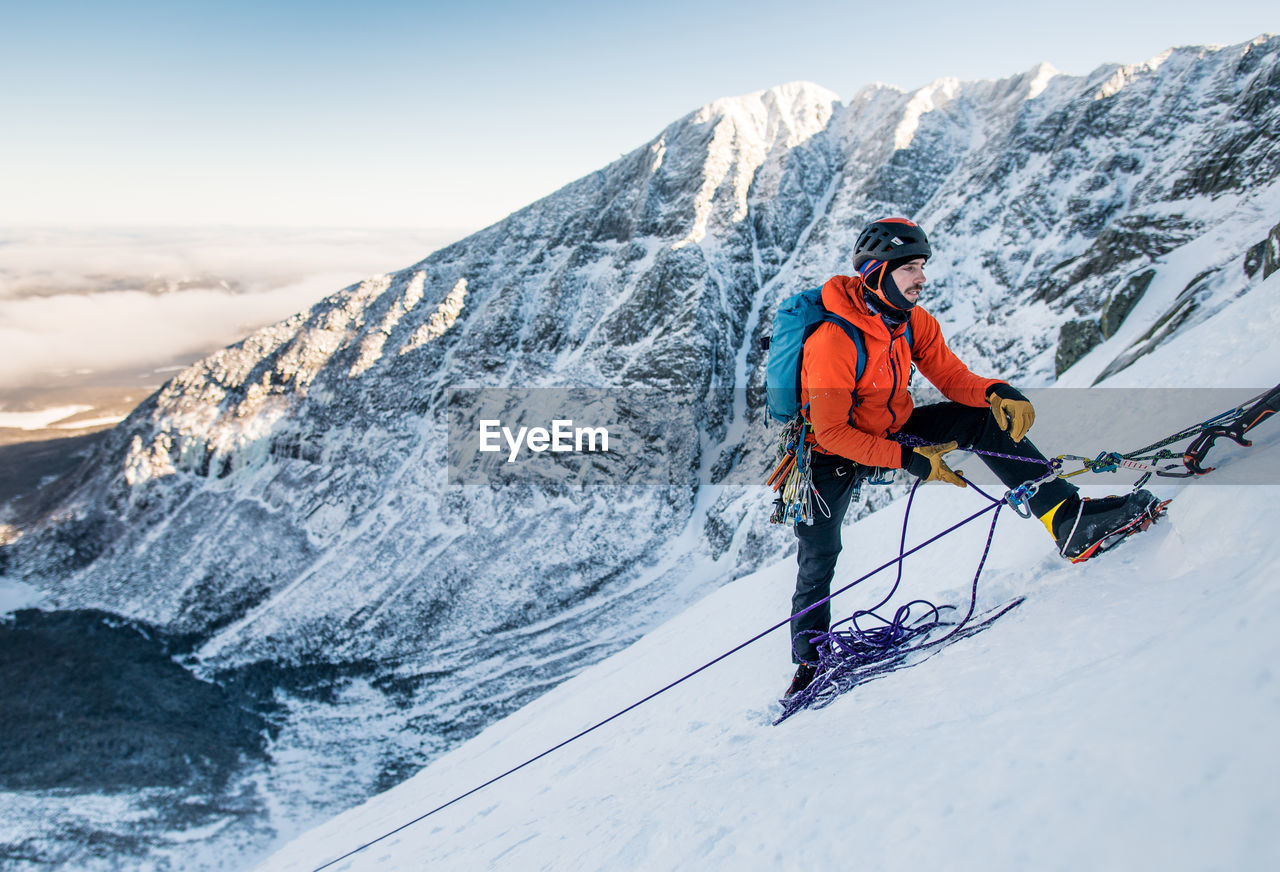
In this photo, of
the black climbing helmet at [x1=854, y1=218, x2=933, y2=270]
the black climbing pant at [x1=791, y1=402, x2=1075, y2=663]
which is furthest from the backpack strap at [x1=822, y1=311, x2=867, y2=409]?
the black climbing pant at [x1=791, y1=402, x2=1075, y2=663]

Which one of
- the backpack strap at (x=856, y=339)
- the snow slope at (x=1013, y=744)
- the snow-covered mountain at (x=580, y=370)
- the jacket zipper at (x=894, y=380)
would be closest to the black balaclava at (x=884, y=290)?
the jacket zipper at (x=894, y=380)

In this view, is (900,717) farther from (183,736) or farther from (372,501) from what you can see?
(372,501)

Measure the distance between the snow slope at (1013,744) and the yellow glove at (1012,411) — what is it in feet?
3.11

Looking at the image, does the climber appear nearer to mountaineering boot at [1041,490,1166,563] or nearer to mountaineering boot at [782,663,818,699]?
→ mountaineering boot at [1041,490,1166,563]

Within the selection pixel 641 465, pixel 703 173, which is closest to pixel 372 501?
pixel 641 465

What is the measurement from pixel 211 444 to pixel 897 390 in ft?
206

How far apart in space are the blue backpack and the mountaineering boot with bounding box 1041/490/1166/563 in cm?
168

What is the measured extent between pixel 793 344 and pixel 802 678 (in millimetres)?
2985

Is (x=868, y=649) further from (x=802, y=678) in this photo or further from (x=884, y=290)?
(x=884, y=290)

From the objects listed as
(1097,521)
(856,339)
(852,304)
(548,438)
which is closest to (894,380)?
(856,339)

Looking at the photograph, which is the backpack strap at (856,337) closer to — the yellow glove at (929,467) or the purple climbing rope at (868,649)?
the yellow glove at (929,467)

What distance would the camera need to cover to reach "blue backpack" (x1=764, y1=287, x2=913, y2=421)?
167 inches

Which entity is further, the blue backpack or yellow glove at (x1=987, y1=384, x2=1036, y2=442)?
the blue backpack

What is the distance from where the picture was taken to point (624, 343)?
4700 centimetres
